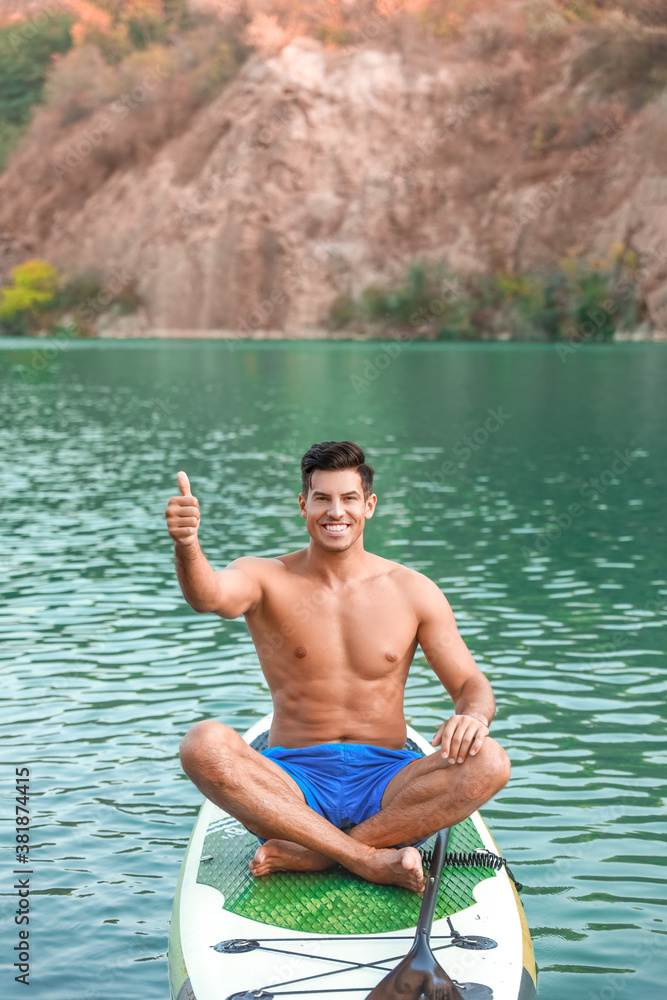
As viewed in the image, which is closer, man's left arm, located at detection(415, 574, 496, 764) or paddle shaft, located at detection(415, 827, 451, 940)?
paddle shaft, located at detection(415, 827, 451, 940)

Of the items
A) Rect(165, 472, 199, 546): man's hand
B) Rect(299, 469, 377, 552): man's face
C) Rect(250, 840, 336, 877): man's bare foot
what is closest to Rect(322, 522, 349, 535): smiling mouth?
Rect(299, 469, 377, 552): man's face

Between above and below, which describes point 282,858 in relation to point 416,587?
below

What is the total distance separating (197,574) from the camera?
5117 mm

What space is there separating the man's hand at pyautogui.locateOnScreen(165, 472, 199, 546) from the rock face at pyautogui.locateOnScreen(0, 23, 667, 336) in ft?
241

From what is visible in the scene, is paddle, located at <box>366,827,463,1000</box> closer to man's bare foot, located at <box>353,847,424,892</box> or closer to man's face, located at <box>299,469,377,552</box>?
man's bare foot, located at <box>353,847,424,892</box>

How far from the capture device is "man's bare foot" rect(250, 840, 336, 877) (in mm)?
5152

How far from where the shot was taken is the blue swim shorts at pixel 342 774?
5.39 m

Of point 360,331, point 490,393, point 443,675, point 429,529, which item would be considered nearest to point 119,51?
point 360,331

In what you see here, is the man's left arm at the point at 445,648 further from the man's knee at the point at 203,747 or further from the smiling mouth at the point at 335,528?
the man's knee at the point at 203,747

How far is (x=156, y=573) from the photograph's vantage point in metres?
14.0

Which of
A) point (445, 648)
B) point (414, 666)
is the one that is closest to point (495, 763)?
point (445, 648)

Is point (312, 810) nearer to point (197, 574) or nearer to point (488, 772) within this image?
point (488, 772)

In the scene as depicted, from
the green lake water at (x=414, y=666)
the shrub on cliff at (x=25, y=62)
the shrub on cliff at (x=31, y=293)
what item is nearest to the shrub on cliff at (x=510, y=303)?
the shrub on cliff at (x=31, y=293)

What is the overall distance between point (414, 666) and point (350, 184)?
8114cm
